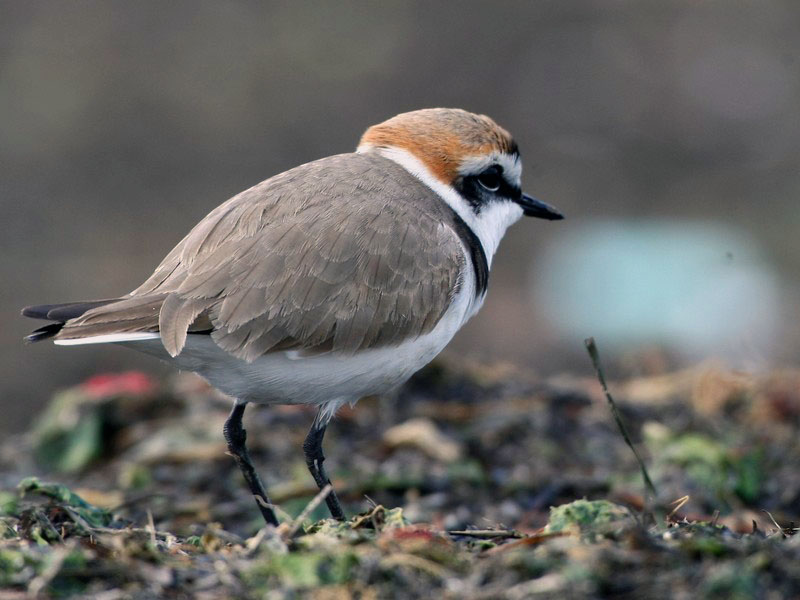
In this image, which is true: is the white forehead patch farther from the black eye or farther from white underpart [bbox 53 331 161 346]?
white underpart [bbox 53 331 161 346]

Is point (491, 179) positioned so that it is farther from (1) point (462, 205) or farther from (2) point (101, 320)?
(2) point (101, 320)

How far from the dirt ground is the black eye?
1352mm

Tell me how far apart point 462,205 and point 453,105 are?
8.70m

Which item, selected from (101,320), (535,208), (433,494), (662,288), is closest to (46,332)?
(101,320)

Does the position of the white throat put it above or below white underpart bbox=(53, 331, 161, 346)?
above

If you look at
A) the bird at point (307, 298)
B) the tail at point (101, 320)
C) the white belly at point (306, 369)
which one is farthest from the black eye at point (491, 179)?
the tail at point (101, 320)

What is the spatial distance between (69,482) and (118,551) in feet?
8.94

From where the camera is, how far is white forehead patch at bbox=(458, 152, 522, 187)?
5.05 meters

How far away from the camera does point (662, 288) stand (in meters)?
10.5

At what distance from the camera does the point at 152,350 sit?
420cm

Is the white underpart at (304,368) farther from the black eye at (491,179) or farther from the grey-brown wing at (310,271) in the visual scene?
the black eye at (491,179)

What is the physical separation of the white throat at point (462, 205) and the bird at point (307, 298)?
15 centimetres

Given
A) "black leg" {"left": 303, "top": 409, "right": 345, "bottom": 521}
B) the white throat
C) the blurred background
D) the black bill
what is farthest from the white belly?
the blurred background

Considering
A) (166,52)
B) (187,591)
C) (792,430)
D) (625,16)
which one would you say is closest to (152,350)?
(187,591)
